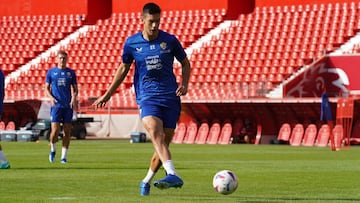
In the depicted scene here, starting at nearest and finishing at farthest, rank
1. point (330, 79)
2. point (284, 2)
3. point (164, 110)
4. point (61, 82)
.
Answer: point (164, 110), point (61, 82), point (330, 79), point (284, 2)

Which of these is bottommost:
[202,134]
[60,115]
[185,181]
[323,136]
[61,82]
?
[202,134]

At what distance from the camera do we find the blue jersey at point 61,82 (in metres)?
23.3

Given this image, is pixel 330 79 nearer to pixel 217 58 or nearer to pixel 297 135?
pixel 297 135

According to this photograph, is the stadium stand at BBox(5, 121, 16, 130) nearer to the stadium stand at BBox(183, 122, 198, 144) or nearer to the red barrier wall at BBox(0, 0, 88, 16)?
the stadium stand at BBox(183, 122, 198, 144)

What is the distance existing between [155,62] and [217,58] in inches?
1415

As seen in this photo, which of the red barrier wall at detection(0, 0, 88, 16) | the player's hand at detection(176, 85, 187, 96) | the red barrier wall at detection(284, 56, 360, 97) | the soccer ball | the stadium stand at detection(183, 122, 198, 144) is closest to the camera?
the soccer ball

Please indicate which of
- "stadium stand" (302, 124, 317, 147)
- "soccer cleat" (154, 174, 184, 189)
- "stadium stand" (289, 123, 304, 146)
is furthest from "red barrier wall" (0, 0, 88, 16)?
"soccer cleat" (154, 174, 184, 189)

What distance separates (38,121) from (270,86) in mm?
10029

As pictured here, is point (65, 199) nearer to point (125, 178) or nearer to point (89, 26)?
point (125, 178)

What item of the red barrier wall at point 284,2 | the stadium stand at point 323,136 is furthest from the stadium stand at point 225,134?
the red barrier wall at point 284,2

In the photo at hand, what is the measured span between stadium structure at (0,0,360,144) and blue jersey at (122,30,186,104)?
19983mm

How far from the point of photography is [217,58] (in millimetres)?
48812

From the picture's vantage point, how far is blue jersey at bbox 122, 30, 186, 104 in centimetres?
1296

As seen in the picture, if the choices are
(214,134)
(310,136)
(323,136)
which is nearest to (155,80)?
(323,136)
